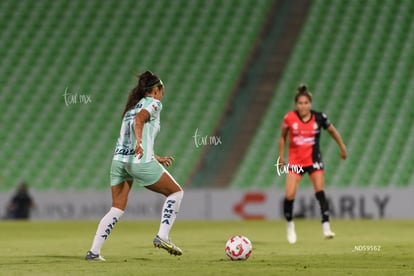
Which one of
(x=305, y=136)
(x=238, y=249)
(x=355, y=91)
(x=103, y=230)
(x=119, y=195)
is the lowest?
(x=238, y=249)

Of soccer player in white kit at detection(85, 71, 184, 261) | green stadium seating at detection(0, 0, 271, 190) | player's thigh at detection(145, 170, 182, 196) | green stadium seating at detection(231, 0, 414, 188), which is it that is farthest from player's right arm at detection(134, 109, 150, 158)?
green stadium seating at detection(0, 0, 271, 190)

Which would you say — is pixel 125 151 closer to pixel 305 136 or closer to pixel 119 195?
pixel 119 195

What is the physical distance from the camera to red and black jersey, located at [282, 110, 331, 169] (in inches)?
459

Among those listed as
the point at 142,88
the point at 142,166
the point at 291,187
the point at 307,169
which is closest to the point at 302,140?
the point at 307,169

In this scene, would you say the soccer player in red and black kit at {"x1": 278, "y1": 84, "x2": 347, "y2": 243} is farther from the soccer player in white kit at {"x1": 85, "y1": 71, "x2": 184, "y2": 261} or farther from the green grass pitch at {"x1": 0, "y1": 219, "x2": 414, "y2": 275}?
the soccer player in white kit at {"x1": 85, "y1": 71, "x2": 184, "y2": 261}

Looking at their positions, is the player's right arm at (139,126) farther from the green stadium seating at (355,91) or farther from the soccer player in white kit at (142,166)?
the green stadium seating at (355,91)

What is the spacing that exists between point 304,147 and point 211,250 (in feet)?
7.80

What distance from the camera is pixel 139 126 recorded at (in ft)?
26.9

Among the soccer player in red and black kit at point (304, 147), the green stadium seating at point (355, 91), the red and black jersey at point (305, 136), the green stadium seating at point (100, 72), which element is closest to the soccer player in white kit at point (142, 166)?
the soccer player in red and black kit at point (304, 147)

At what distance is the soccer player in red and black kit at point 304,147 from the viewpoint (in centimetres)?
1160

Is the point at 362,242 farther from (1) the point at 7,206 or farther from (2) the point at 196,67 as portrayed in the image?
(2) the point at 196,67

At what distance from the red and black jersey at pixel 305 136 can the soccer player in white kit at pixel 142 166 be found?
3.39m

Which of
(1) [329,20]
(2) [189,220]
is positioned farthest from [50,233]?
(1) [329,20]

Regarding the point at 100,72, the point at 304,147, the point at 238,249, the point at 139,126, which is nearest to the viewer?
Answer: the point at 139,126
